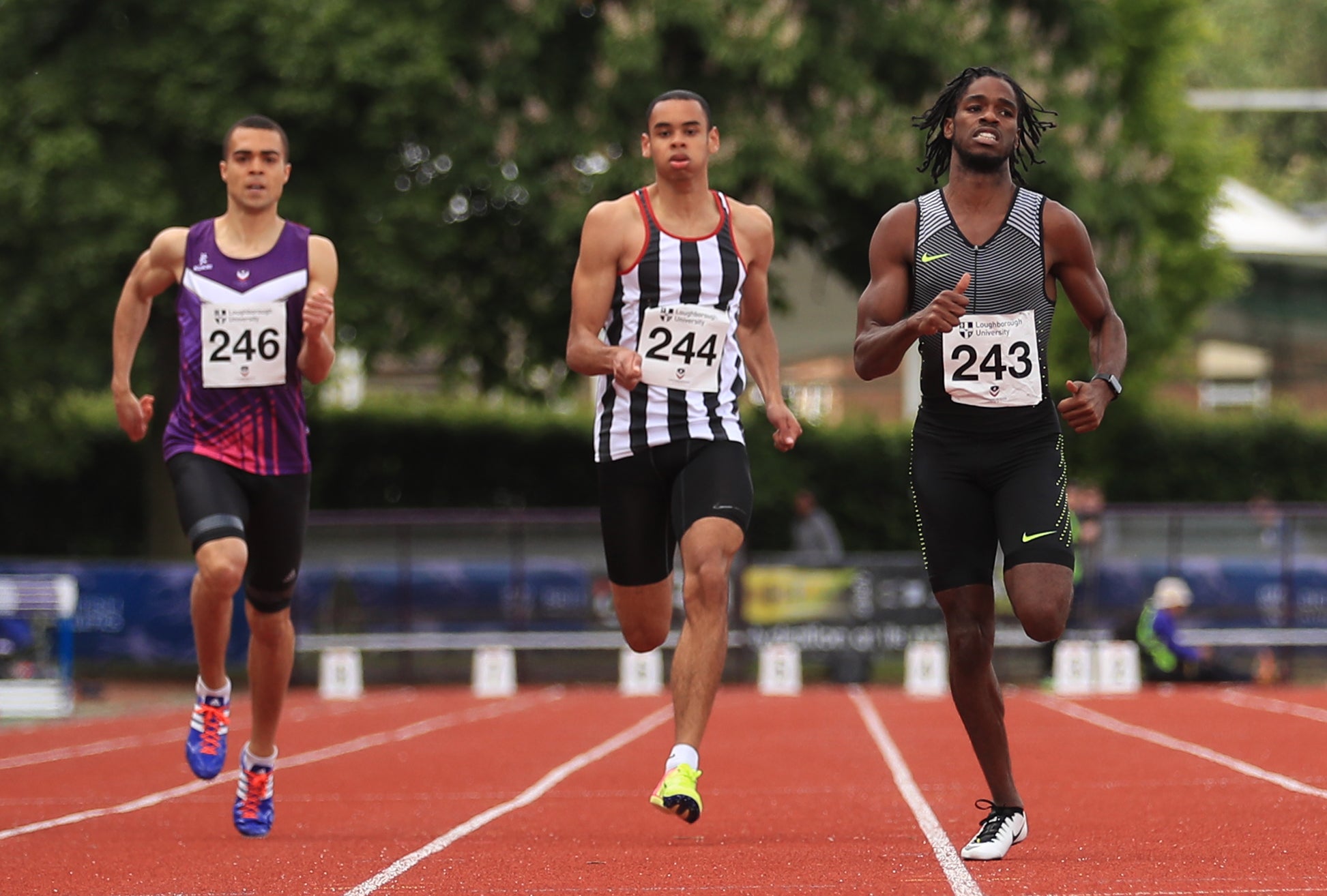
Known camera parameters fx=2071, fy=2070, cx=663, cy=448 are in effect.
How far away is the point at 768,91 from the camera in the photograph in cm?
2064

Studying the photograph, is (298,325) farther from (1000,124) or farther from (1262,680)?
(1262,680)

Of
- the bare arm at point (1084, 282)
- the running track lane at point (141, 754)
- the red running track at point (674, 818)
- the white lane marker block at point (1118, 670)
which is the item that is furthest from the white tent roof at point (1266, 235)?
the bare arm at point (1084, 282)

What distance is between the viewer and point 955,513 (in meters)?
6.21

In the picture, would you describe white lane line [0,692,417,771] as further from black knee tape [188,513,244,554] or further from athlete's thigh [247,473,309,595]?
black knee tape [188,513,244,554]

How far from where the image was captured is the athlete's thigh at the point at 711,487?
6785mm

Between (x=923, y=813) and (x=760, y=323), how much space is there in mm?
2003

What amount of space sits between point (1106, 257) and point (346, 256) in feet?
26.6

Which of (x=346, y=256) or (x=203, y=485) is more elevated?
(x=346, y=256)

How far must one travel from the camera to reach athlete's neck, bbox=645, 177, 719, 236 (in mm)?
6969

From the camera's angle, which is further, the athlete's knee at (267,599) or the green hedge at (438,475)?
the green hedge at (438,475)

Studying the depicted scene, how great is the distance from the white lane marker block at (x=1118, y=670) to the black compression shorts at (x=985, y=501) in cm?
1333

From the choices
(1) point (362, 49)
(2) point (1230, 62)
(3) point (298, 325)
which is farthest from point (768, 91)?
(2) point (1230, 62)

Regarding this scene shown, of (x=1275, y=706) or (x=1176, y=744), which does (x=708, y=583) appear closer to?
(x=1176, y=744)

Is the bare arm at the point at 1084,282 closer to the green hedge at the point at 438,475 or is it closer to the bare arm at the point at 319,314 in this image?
the bare arm at the point at 319,314
